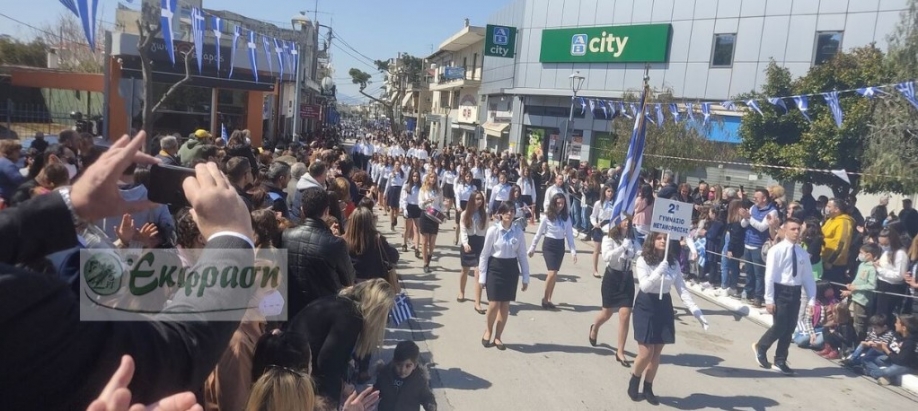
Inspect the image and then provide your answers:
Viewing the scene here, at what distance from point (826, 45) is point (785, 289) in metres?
20.2

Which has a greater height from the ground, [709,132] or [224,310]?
[709,132]

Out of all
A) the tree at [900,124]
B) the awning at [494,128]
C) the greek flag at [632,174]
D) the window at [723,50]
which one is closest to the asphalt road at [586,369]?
the greek flag at [632,174]

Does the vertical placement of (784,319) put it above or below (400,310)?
below

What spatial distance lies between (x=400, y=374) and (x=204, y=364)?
283 centimetres

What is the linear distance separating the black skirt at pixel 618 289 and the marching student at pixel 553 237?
1659mm

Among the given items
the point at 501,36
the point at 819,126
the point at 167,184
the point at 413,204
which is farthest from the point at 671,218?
the point at 501,36

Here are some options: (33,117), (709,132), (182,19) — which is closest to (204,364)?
(33,117)

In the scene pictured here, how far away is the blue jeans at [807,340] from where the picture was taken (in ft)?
26.2

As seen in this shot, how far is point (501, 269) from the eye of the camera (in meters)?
7.38

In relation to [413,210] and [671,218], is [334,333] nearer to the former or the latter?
[671,218]

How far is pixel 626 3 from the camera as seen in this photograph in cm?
3014

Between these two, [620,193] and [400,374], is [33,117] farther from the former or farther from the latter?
[400,374]

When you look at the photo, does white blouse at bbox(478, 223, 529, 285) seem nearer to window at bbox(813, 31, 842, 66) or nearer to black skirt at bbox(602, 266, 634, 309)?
black skirt at bbox(602, 266, 634, 309)

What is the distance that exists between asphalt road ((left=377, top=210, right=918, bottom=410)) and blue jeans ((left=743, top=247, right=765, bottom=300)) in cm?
87
